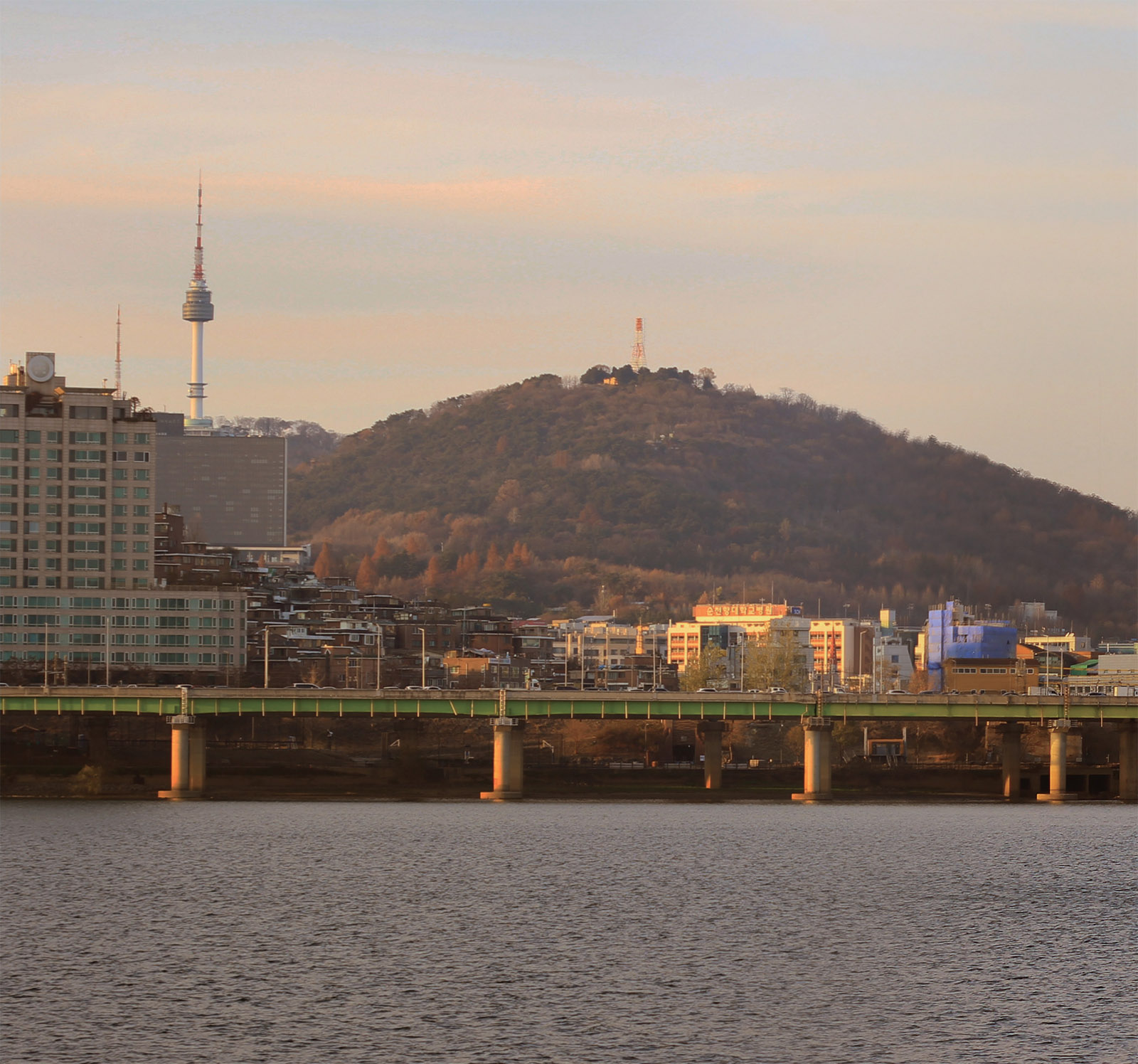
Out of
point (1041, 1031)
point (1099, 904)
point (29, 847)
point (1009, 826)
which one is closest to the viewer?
point (1041, 1031)

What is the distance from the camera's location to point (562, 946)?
10194cm

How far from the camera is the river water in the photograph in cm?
7669

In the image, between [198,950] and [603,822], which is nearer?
[198,950]

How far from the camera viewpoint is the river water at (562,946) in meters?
76.7

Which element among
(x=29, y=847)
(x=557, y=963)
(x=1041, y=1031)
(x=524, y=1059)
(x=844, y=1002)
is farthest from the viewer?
(x=29, y=847)

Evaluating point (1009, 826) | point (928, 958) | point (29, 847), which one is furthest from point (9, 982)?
point (1009, 826)

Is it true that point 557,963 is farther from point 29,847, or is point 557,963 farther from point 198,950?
point 29,847

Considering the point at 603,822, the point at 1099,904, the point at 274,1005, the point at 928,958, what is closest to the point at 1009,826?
the point at 603,822

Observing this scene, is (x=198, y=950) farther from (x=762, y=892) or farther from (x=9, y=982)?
(x=762, y=892)

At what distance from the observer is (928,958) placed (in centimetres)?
9881

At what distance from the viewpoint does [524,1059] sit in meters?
72.8

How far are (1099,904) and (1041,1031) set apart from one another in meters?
45.6

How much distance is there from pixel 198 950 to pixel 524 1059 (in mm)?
31575

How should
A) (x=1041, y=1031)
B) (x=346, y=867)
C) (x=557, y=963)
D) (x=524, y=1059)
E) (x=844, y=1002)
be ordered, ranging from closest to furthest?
(x=524, y=1059)
(x=1041, y=1031)
(x=844, y=1002)
(x=557, y=963)
(x=346, y=867)
